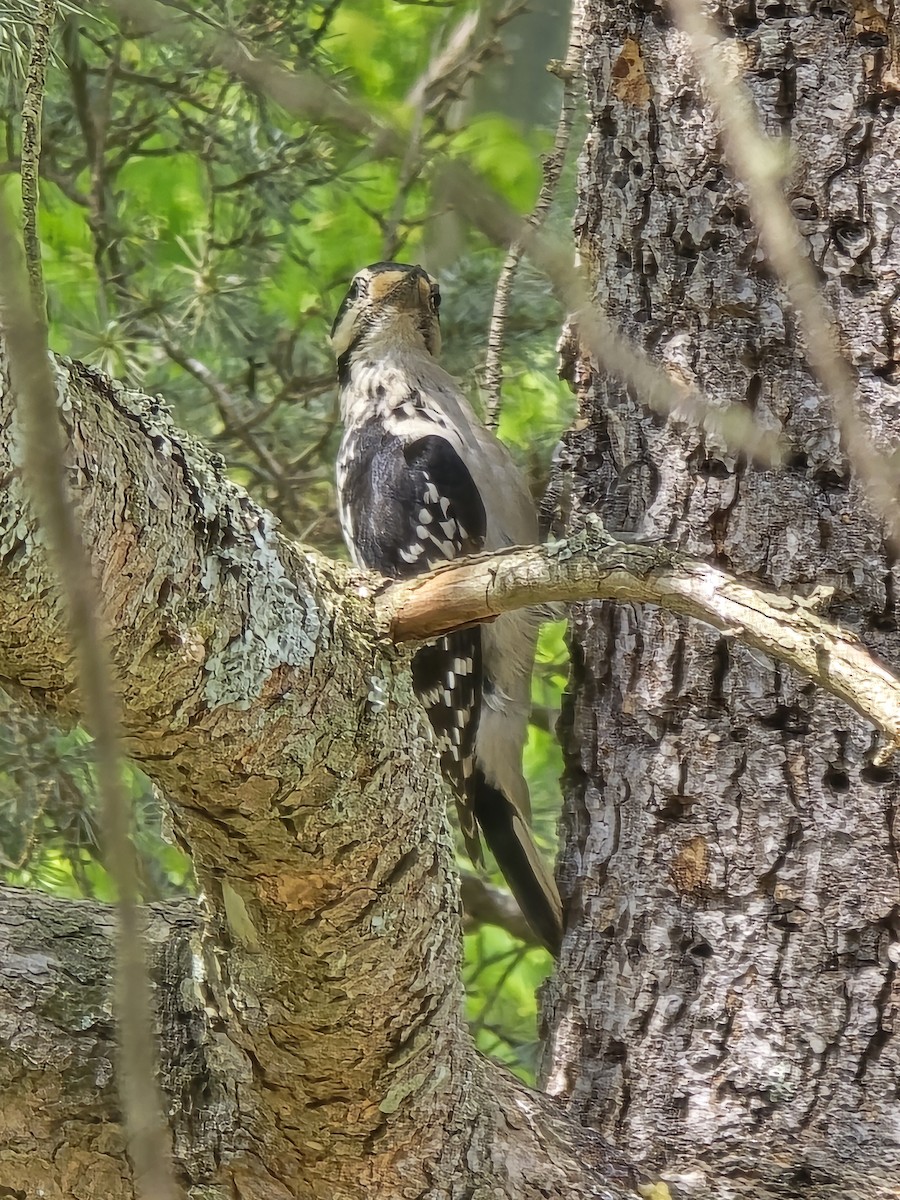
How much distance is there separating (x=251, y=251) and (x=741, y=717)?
175 cm

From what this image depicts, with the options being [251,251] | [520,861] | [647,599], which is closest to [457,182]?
[647,599]

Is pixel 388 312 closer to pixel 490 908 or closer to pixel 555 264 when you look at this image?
pixel 490 908

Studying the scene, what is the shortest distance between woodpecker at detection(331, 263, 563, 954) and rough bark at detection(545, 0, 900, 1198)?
749 millimetres

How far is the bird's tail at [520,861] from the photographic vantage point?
224 cm

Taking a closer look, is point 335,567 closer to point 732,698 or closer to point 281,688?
point 281,688

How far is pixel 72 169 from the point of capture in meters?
2.73

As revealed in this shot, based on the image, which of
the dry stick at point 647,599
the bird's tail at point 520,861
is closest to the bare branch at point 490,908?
the bird's tail at point 520,861

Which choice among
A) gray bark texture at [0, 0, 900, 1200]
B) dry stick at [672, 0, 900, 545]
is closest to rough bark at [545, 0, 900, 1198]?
gray bark texture at [0, 0, 900, 1200]

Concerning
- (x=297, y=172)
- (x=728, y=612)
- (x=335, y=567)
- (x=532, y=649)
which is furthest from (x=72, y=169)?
(x=728, y=612)

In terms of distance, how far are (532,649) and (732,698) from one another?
1.05 m

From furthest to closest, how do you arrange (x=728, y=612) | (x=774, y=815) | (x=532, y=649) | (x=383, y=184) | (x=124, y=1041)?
1. (x=383, y=184)
2. (x=532, y=649)
3. (x=774, y=815)
4. (x=728, y=612)
5. (x=124, y=1041)

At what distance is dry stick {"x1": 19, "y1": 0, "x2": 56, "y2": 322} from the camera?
0.69 m

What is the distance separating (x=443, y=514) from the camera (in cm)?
275

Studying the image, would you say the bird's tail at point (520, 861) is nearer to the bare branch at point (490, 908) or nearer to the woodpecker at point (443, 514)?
the woodpecker at point (443, 514)
